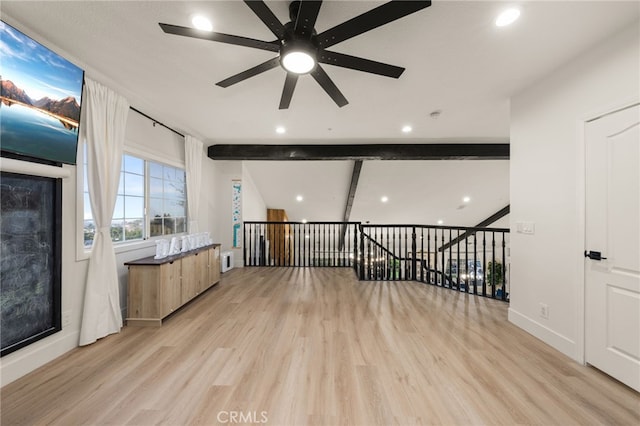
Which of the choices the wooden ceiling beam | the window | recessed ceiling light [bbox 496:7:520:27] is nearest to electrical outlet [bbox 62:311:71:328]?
the window

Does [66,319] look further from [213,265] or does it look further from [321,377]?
[321,377]

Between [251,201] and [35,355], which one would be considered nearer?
[35,355]

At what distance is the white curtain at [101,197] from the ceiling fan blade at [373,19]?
2464 mm

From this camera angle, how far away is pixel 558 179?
7.53 feet

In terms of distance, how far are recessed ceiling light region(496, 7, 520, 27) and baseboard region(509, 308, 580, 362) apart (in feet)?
8.92

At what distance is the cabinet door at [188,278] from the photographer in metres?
3.22

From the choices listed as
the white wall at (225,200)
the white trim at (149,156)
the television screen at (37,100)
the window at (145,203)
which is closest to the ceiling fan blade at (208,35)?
the television screen at (37,100)

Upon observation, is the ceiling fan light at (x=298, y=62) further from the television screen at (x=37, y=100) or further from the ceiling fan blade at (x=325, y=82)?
the television screen at (x=37, y=100)

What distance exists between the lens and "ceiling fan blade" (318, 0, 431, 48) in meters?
1.30

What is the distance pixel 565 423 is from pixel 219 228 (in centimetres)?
567

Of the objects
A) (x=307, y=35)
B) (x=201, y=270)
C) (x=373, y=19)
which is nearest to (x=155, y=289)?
(x=201, y=270)

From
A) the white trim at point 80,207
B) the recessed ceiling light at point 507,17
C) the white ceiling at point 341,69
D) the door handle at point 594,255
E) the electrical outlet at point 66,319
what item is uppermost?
the white ceiling at point 341,69

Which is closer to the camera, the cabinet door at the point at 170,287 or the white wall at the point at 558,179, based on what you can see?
the white wall at the point at 558,179

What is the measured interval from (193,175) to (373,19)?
3.95 meters
